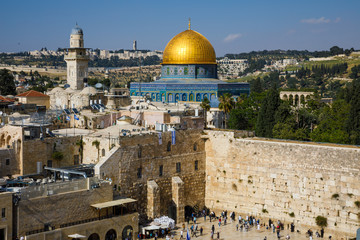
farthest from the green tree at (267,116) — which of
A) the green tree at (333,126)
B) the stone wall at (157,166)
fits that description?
the stone wall at (157,166)

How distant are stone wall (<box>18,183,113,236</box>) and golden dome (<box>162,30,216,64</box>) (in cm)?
2516

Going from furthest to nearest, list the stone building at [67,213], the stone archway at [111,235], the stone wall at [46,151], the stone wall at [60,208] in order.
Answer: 1. the stone wall at [46,151]
2. the stone archway at [111,235]
3. the stone wall at [60,208]
4. the stone building at [67,213]

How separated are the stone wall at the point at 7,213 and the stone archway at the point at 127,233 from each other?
5606 mm

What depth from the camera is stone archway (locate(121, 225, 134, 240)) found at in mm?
24648

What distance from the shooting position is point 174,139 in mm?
28891

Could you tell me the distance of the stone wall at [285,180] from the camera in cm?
2567

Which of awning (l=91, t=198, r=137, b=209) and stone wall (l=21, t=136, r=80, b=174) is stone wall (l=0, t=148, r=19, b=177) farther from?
awning (l=91, t=198, r=137, b=209)

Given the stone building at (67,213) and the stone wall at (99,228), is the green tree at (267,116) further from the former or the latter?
the stone wall at (99,228)

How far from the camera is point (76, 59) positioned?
47.1 meters

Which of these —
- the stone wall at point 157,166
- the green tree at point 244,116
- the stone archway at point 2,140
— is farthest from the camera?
the green tree at point 244,116

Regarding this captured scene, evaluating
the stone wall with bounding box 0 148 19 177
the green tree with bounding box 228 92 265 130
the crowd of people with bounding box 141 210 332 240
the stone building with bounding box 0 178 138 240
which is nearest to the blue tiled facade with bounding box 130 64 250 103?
the green tree with bounding box 228 92 265 130

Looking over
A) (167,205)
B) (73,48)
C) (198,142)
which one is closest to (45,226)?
(167,205)

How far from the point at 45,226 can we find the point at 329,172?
13629 mm

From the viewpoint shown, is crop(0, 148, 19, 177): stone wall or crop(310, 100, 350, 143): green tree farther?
crop(310, 100, 350, 143): green tree
